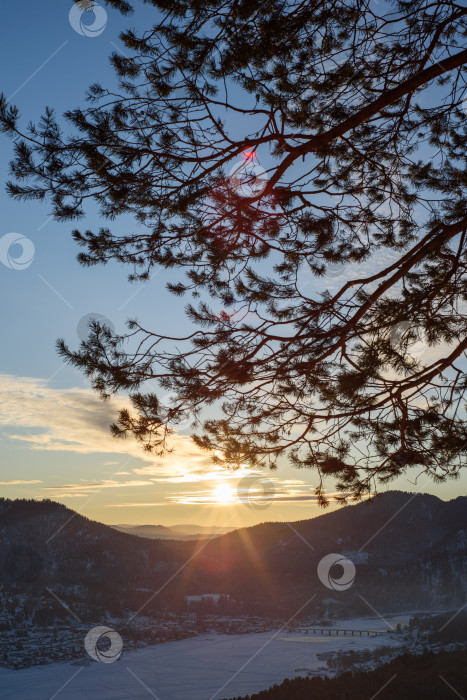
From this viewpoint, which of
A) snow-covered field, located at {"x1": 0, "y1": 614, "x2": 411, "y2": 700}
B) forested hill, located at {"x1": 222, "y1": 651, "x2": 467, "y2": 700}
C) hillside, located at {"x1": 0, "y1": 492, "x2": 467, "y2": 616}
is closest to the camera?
forested hill, located at {"x1": 222, "y1": 651, "x2": 467, "y2": 700}

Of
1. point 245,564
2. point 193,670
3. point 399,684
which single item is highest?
point 245,564

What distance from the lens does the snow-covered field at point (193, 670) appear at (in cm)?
8906

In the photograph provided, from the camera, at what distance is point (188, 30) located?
13.9ft

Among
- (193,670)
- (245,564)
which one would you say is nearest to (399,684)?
(193,670)

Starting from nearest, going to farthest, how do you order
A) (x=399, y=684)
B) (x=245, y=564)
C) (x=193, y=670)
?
(x=399, y=684) < (x=193, y=670) < (x=245, y=564)

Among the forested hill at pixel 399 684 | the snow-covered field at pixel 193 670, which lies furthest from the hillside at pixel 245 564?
the forested hill at pixel 399 684

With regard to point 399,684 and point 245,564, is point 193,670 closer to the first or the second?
point 245,564

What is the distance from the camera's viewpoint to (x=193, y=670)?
331 ft

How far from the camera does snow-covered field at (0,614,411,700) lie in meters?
89.1

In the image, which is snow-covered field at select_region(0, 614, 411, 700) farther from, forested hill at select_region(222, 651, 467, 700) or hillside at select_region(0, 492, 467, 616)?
forested hill at select_region(222, 651, 467, 700)

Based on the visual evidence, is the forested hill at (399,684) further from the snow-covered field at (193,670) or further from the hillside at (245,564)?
the hillside at (245,564)

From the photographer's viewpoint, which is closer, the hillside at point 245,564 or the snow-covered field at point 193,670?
the snow-covered field at point 193,670

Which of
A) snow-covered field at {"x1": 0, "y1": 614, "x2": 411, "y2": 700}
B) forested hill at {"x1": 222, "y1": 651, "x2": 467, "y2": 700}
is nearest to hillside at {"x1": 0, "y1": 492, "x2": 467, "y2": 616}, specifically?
snow-covered field at {"x1": 0, "y1": 614, "x2": 411, "y2": 700}

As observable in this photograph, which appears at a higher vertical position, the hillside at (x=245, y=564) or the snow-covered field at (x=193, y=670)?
the hillside at (x=245, y=564)
